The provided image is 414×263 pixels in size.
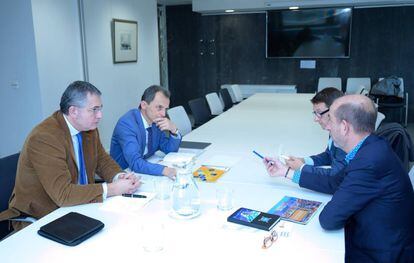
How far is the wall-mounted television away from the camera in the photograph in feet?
25.8

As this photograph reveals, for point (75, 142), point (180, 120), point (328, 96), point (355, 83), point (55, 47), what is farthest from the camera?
point (355, 83)

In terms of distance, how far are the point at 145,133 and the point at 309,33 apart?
6253mm

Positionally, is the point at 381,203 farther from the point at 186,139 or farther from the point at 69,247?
the point at 186,139

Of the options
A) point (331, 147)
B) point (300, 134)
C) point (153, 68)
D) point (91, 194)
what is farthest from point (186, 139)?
point (153, 68)

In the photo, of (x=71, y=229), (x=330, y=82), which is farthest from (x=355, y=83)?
(x=71, y=229)

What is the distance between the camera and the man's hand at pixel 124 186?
6.64ft

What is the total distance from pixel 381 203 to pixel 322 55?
6922 millimetres

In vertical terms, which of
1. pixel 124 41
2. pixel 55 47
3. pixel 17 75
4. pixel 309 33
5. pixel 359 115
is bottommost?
pixel 359 115

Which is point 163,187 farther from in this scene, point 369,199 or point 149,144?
point 369,199

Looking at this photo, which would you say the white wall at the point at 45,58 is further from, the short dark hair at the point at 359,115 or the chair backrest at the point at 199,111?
the short dark hair at the point at 359,115

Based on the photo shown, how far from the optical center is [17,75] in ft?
15.1

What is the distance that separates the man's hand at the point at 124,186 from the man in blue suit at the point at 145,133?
0.94 feet

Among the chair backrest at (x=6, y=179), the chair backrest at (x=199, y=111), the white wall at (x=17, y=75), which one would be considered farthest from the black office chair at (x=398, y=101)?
the chair backrest at (x=6, y=179)

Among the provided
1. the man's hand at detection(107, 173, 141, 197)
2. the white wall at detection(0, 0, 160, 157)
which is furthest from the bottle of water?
the white wall at detection(0, 0, 160, 157)
